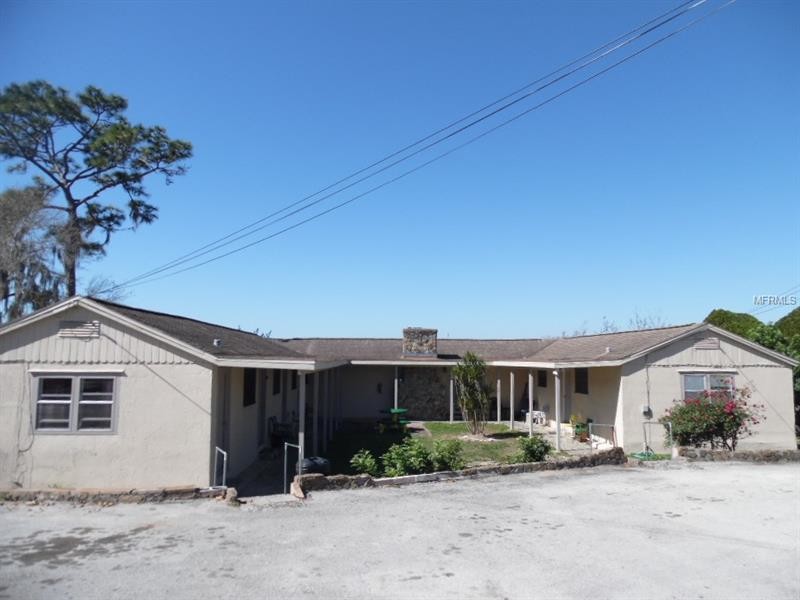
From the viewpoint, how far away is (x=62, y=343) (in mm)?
10992

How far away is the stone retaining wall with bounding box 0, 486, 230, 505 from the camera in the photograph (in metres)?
10.3

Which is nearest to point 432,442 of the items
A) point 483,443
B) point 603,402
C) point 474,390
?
point 483,443

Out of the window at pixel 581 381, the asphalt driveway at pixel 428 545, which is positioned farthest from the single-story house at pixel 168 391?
the window at pixel 581 381

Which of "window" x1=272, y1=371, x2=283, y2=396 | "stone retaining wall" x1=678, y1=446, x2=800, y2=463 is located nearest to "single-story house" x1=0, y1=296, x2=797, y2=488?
"window" x1=272, y1=371, x2=283, y2=396

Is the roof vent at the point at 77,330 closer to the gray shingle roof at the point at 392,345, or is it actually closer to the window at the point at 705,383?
the gray shingle roof at the point at 392,345

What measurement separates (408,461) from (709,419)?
27.3ft

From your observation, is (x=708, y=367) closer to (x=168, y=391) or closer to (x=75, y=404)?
(x=168, y=391)

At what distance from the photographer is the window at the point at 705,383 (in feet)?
52.4

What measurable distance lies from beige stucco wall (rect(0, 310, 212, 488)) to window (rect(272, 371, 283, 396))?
634 cm

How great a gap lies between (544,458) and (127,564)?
9.27 m

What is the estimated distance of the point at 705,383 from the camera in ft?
52.5

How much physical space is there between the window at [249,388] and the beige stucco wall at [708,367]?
9.69 m

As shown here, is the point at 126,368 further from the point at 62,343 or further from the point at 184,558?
the point at 184,558

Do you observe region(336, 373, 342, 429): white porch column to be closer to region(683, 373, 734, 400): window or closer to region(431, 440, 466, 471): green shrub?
region(431, 440, 466, 471): green shrub
